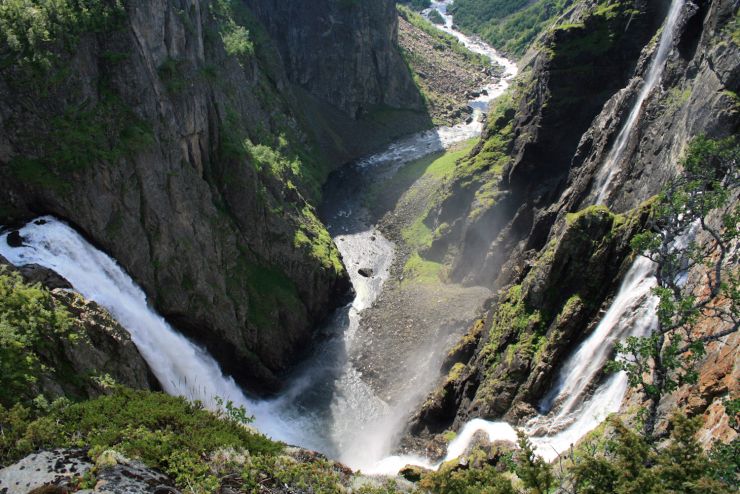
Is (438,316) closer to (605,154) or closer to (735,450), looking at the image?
(605,154)

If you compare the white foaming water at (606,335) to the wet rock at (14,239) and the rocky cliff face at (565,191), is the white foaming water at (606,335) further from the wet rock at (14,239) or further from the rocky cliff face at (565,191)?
the wet rock at (14,239)

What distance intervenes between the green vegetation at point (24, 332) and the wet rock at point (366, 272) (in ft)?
123

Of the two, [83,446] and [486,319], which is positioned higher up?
[83,446]

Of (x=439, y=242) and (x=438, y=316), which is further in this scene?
(x=439, y=242)

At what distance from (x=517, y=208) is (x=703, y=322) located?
3468 cm

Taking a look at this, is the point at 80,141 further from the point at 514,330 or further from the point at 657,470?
the point at 657,470

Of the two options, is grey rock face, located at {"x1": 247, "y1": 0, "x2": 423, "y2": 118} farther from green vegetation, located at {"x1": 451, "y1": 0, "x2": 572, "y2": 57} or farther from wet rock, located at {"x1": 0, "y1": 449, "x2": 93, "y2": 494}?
wet rock, located at {"x1": 0, "y1": 449, "x2": 93, "y2": 494}

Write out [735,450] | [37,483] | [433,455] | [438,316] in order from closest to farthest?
[735,450] → [37,483] → [433,455] → [438,316]

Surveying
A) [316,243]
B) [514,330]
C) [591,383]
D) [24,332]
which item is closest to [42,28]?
[24,332]

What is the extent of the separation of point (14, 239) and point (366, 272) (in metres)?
37.2

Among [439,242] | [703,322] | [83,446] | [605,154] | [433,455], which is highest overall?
[605,154]

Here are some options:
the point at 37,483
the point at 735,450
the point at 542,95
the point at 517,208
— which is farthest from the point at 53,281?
the point at 542,95

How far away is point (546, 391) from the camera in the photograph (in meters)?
34.7

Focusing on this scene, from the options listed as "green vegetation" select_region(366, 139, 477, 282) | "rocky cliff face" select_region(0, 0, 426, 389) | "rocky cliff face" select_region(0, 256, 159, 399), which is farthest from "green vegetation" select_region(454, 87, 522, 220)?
"rocky cliff face" select_region(0, 256, 159, 399)
